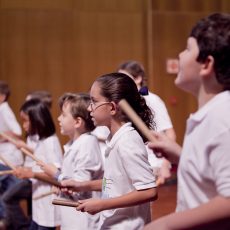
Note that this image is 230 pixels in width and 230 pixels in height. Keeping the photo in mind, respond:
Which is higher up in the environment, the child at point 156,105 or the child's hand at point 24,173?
the child at point 156,105

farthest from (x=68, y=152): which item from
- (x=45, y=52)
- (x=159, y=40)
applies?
(x=159, y=40)

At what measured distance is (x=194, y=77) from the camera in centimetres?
136

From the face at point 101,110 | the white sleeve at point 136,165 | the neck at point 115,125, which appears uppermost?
the face at point 101,110

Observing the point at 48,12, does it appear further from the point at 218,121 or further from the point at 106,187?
the point at 218,121

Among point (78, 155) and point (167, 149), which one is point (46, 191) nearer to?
point (78, 155)

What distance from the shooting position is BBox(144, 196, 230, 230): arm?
122 centimetres

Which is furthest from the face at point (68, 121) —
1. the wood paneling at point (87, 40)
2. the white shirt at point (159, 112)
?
the wood paneling at point (87, 40)

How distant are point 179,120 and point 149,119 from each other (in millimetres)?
5355

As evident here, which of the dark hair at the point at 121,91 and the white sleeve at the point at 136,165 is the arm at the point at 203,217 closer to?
the white sleeve at the point at 136,165

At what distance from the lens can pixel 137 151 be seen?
1.97m

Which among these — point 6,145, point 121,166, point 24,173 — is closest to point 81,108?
point 24,173

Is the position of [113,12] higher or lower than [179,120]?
higher

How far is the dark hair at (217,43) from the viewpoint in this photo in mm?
1301

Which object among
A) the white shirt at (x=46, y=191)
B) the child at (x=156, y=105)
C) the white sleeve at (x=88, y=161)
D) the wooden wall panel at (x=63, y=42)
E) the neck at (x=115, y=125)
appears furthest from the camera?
the wooden wall panel at (x=63, y=42)
